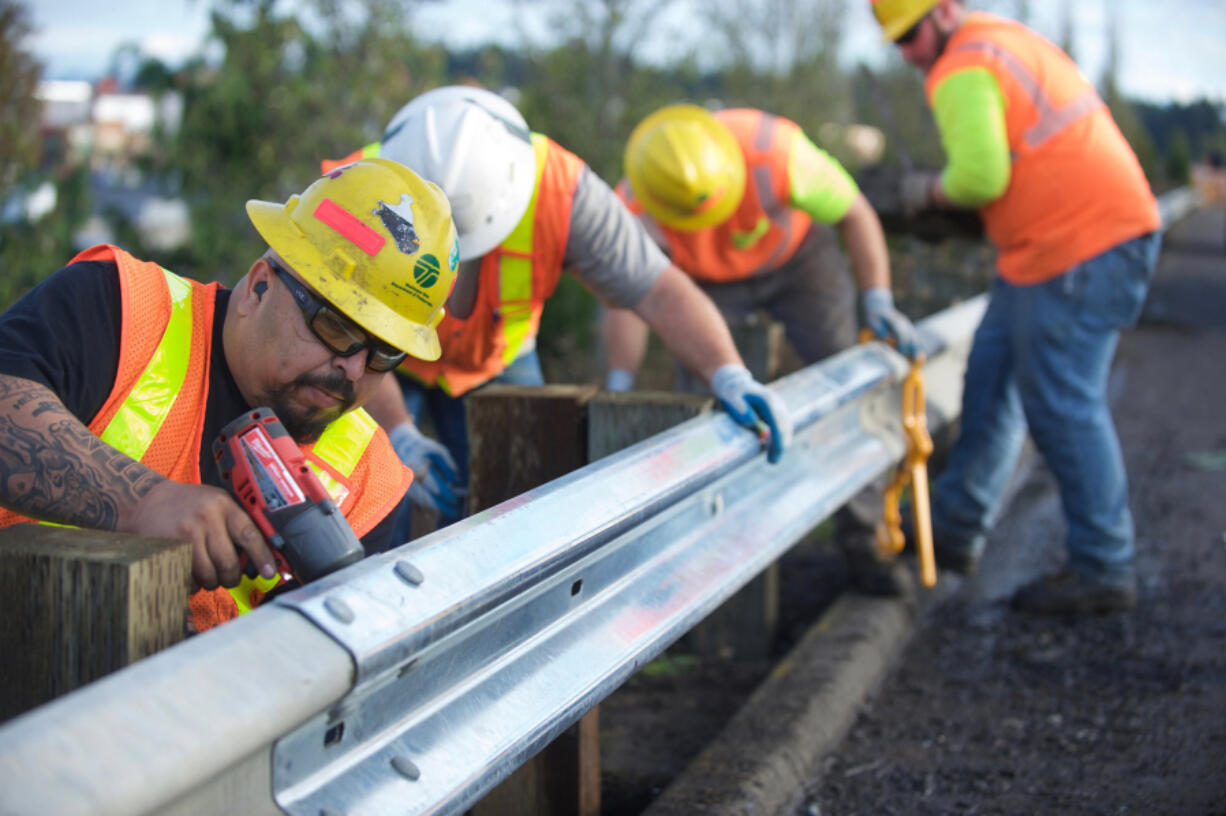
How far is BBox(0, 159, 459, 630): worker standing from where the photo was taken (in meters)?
1.97

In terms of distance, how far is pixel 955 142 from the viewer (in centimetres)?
495

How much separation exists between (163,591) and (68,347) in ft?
2.41

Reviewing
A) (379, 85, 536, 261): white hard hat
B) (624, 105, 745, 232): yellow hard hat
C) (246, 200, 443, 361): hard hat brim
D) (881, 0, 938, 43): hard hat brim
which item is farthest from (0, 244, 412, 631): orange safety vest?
(881, 0, 938, 43): hard hat brim

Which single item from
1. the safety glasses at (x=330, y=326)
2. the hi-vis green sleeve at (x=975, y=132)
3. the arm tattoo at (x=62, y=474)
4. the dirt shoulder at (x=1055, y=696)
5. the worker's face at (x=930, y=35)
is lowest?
the dirt shoulder at (x=1055, y=696)

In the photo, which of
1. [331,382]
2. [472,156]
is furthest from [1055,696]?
[331,382]

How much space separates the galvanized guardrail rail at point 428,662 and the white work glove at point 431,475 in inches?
37.3

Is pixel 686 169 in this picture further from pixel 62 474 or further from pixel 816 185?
pixel 62 474

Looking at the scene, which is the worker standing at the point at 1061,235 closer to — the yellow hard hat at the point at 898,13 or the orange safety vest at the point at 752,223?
the yellow hard hat at the point at 898,13

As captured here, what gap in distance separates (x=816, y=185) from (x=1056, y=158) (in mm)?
1043

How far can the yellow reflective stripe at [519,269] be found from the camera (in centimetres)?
347

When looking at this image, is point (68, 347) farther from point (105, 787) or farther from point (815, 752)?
point (815, 752)

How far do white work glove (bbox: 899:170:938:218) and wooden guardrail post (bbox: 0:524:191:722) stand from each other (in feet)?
15.5

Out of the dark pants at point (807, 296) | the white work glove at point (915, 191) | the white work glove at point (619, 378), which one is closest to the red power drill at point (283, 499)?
the white work glove at point (619, 378)

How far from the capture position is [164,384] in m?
2.12
